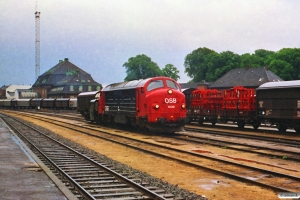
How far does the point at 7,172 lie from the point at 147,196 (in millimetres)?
4590

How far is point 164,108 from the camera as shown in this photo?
23828 mm

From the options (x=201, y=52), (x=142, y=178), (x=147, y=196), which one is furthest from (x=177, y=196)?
Result: (x=201, y=52)

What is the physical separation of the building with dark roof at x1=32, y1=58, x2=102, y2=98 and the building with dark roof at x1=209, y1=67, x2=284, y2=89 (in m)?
38.5

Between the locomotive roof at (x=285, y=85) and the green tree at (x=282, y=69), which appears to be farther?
the green tree at (x=282, y=69)

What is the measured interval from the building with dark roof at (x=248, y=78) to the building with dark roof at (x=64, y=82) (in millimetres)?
38455

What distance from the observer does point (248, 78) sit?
7975 centimetres

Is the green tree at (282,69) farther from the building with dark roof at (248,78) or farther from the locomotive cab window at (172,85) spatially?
the locomotive cab window at (172,85)

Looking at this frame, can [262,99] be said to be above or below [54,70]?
below

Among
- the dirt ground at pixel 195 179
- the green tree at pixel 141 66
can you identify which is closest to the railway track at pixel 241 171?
the dirt ground at pixel 195 179

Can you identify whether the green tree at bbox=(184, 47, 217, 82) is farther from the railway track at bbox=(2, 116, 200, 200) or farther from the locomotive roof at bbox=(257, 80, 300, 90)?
the railway track at bbox=(2, 116, 200, 200)

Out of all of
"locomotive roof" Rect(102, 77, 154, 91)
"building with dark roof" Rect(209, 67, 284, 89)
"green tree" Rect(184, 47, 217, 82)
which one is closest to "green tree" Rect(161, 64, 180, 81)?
"green tree" Rect(184, 47, 217, 82)

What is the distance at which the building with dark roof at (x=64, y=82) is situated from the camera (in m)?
109

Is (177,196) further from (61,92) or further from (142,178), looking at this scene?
(61,92)

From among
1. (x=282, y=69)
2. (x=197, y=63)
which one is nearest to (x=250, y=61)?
(x=282, y=69)
